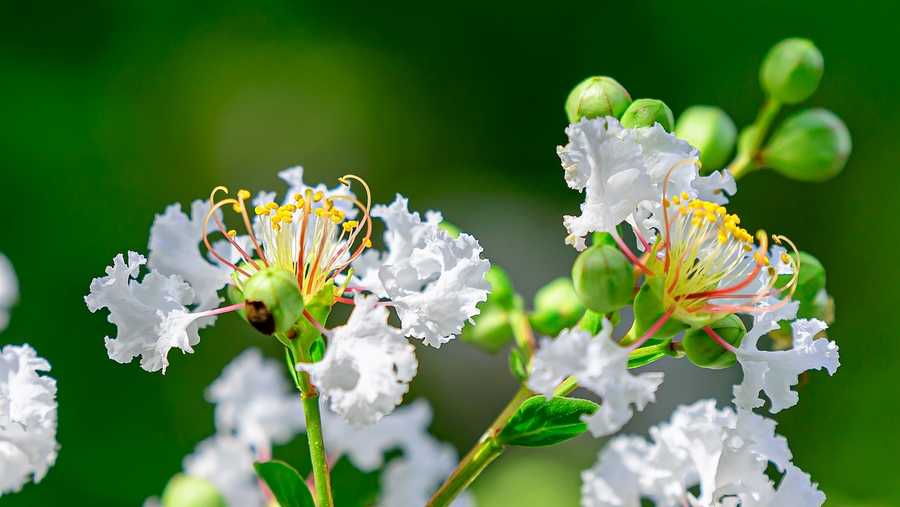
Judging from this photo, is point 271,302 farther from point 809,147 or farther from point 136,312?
point 809,147

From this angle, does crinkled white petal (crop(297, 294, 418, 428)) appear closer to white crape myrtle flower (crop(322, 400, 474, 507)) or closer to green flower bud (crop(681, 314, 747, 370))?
green flower bud (crop(681, 314, 747, 370))

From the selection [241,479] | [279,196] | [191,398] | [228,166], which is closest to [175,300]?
[241,479]

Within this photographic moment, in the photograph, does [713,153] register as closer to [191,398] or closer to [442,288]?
[442,288]

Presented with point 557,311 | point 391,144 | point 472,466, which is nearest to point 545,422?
point 472,466

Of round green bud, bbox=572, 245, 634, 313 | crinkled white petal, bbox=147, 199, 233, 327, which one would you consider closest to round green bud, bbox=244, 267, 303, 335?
crinkled white petal, bbox=147, 199, 233, 327

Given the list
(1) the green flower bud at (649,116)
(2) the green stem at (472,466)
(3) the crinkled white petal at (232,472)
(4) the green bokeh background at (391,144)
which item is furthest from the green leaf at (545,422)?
(4) the green bokeh background at (391,144)

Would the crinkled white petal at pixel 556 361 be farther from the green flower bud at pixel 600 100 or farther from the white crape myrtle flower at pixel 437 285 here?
the green flower bud at pixel 600 100
